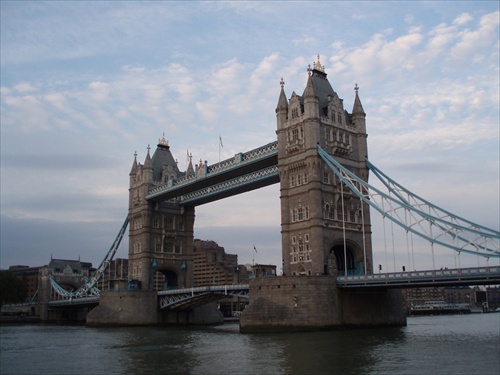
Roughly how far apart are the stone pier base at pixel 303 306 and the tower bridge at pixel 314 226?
88 millimetres

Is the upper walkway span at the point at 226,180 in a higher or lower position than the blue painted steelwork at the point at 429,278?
higher

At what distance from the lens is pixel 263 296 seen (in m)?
53.2

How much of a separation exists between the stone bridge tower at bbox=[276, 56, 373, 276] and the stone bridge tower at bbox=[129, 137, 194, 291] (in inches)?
1160

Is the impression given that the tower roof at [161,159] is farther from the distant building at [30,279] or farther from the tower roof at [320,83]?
the distant building at [30,279]

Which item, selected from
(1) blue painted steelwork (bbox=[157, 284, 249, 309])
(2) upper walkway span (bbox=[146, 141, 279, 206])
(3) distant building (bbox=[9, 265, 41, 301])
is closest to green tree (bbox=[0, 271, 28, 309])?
(2) upper walkway span (bbox=[146, 141, 279, 206])

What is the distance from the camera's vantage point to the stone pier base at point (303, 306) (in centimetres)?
5091

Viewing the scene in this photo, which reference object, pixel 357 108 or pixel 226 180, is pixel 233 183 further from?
pixel 357 108

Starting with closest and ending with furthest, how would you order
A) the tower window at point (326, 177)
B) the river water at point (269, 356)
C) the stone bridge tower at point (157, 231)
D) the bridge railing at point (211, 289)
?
the river water at point (269, 356)
the tower window at point (326, 177)
the bridge railing at point (211, 289)
the stone bridge tower at point (157, 231)

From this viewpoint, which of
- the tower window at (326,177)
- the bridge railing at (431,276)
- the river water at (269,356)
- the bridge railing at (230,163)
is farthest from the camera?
the bridge railing at (230,163)

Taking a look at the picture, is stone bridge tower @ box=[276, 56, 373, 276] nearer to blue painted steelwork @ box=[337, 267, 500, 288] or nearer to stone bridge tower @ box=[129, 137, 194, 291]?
blue painted steelwork @ box=[337, 267, 500, 288]

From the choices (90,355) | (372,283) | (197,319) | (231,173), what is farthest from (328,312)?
(197,319)

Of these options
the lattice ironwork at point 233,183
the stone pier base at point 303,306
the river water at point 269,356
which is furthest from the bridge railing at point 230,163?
the river water at point 269,356

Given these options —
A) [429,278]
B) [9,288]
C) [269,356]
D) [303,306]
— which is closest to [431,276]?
[429,278]

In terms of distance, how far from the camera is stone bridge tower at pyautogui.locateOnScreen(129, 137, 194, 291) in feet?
277
